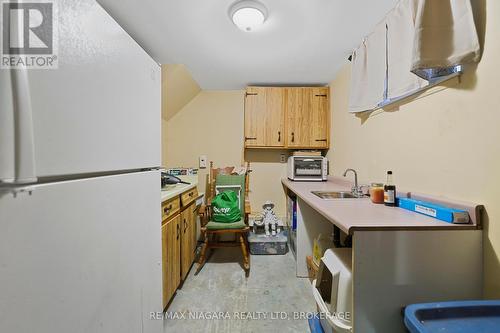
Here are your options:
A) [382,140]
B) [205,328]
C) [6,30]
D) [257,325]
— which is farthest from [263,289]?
[6,30]

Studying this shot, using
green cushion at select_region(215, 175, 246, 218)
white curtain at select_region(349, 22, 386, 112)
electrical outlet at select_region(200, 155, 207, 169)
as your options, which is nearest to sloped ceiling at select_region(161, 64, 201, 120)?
electrical outlet at select_region(200, 155, 207, 169)

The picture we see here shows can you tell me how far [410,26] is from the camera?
120 cm

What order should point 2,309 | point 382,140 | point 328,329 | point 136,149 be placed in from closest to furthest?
point 2,309
point 136,149
point 328,329
point 382,140

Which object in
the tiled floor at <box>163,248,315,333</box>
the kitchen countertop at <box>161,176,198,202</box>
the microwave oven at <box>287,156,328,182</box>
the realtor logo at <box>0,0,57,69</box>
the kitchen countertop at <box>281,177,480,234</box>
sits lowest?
the tiled floor at <box>163,248,315,333</box>

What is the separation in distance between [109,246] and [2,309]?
0.27 meters

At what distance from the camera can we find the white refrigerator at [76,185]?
1.26 ft

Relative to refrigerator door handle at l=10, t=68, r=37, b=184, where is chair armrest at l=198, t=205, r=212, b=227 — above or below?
below

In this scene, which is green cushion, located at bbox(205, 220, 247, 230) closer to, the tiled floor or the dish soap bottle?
the tiled floor

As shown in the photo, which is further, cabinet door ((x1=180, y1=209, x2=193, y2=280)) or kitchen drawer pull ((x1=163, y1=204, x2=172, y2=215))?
cabinet door ((x1=180, y1=209, x2=193, y2=280))

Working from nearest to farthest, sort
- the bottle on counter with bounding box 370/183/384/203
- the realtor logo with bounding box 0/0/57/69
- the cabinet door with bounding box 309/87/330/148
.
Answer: the realtor logo with bounding box 0/0/57/69 < the bottle on counter with bounding box 370/183/384/203 < the cabinet door with bounding box 309/87/330/148

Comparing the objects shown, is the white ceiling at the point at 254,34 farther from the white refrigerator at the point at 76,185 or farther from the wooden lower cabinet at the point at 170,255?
the wooden lower cabinet at the point at 170,255

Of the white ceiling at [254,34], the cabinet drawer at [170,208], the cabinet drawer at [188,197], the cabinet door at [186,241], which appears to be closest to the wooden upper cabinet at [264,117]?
the white ceiling at [254,34]

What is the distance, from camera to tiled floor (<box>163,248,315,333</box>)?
1402mm

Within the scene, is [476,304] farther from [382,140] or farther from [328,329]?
[382,140]
